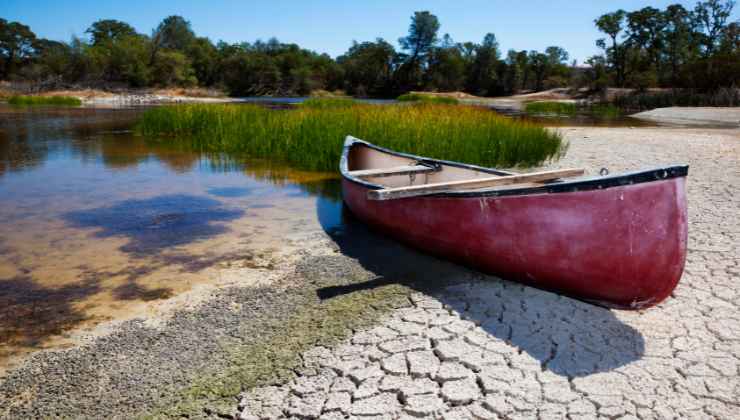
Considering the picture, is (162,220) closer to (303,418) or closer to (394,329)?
(394,329)

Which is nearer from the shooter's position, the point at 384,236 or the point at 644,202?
the point at 644,202

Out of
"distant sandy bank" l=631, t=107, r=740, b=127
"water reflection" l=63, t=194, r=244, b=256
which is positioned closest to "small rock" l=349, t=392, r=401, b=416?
"water reflection" l=63, t=194, r=244, b=256

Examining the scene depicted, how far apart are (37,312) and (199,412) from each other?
6.40 ft

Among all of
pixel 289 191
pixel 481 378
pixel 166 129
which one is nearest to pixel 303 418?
pixel 481 378

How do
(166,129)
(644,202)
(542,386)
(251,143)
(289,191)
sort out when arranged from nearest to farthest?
(542,386)
(644,202)
(289,191)
(251,143)
(166,129)

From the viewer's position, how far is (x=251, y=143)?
11812mm

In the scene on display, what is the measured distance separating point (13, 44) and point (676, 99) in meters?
76.1

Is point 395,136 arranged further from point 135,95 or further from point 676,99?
point 135,95

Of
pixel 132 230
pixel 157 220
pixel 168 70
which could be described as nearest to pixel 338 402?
pixel 132 230

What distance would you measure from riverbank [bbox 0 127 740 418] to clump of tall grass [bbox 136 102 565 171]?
4.99 m

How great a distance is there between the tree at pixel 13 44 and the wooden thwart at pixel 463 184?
240 ft

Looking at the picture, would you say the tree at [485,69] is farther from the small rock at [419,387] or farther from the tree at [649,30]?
the small rock at [419,387]

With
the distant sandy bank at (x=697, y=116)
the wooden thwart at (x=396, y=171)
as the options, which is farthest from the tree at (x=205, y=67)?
the wooden thwart at (x=396, y=171)

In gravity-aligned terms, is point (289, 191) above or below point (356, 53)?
below
